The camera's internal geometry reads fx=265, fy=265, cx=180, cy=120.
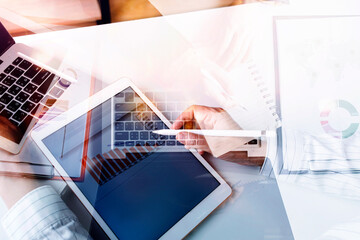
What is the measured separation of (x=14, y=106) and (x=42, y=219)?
0.72ft

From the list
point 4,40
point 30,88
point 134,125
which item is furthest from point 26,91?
point 134,125

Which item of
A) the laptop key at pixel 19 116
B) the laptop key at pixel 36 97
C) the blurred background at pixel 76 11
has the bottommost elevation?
the laptop key at pixel 19 116

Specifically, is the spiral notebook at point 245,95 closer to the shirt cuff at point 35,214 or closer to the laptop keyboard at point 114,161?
the laptop keyboard at point 114,161

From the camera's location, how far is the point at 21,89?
52 centimetres

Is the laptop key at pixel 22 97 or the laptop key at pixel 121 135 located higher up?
the laptop key at pixel 22 97

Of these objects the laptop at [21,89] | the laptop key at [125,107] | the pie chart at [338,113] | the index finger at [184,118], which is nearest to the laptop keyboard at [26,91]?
the laptop at [21,89]

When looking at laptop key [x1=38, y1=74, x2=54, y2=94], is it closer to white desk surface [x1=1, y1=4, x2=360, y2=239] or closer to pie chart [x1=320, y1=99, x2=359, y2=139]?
white desk surface [x1=1, y1=4, x2=360, y2=239]

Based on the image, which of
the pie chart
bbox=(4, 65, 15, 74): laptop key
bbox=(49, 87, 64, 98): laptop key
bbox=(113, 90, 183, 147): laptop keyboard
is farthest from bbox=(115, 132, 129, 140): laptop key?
the pie chart

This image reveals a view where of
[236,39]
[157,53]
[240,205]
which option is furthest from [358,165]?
[157,53]

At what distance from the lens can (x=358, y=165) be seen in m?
0.54

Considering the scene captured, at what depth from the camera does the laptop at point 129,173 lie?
18.9 inches

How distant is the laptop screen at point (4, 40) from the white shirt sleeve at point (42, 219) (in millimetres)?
286

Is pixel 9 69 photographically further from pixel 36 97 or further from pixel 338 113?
pixel 338 113

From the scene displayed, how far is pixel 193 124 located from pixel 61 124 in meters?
0.25
